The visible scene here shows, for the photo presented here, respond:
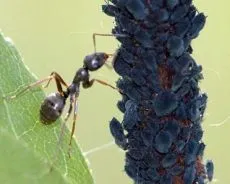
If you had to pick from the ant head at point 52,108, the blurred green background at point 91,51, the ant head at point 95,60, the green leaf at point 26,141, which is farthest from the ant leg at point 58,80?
the blurred green background at point 91,51

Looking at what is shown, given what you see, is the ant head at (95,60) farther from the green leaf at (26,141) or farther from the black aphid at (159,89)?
the black aphid at (159,89)

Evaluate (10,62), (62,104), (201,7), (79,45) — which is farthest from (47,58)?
(10,62)

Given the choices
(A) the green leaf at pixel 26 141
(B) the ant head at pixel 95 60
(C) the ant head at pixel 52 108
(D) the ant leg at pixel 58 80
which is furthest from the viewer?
(B) the ant head at pixel 95 60

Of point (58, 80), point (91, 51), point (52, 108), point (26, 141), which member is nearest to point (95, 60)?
point (58, 80)

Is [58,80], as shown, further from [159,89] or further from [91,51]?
[91,51]

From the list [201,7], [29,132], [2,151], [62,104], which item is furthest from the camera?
[201,7]

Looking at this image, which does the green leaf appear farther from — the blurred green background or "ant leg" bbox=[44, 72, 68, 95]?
the blurred green background

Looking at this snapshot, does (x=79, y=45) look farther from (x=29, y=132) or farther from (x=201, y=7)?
(x=29, y=132)

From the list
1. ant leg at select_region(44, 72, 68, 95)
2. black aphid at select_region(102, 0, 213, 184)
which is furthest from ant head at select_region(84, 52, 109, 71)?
black aphid at select_region(102, 0, 213, 184)
